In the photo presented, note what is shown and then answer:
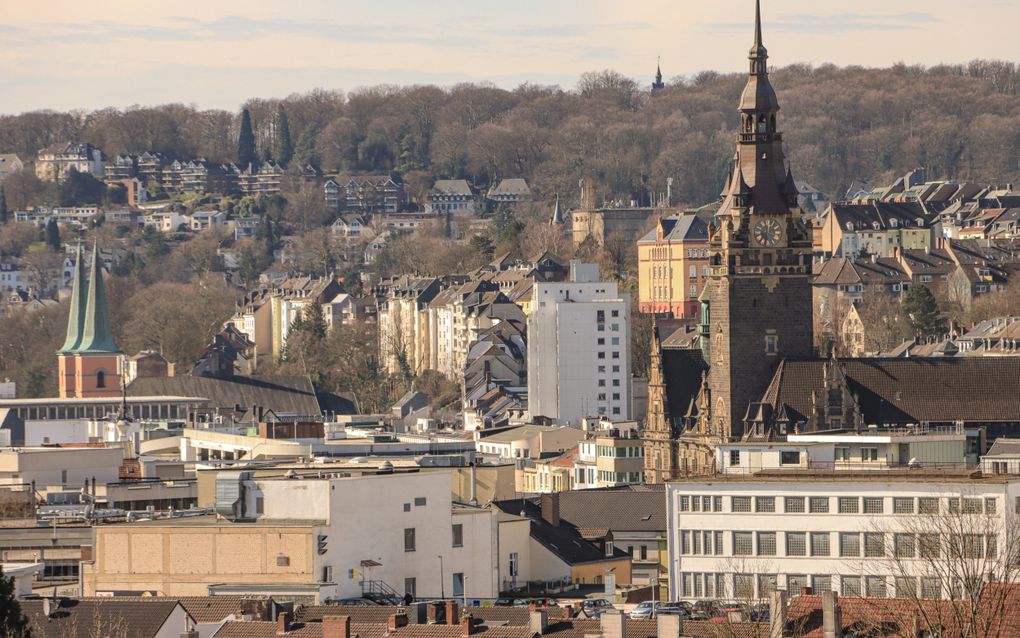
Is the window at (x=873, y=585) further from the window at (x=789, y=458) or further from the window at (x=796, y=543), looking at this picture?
the window at (x=789, y=458)

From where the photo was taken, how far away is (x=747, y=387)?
388 feet

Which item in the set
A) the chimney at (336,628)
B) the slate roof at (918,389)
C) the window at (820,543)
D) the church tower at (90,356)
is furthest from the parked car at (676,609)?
the church tower at (90,356)

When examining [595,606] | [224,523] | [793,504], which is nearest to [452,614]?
[595,606]

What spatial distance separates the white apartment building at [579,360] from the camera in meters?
163

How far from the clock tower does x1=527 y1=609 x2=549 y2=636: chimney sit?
6497cm

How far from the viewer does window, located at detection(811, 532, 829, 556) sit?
234 ft

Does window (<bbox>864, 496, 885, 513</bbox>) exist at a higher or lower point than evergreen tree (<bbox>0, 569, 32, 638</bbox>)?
lower

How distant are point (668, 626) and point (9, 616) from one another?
34.4ft

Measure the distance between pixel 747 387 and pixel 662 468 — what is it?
205 inches

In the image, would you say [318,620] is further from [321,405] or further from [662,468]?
[321,405]

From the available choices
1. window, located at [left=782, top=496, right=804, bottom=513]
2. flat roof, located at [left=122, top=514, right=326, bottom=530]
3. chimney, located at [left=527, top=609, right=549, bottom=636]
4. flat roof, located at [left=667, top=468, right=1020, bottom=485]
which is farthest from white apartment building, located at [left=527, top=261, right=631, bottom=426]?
chimney, located at [left=527, top=609, right=549, bottom=636]

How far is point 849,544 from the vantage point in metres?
70.9

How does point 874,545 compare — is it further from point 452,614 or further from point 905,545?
point 452,614

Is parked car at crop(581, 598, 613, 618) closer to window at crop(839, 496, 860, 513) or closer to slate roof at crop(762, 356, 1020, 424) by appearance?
window at crop(839, 496, 860, 513)
